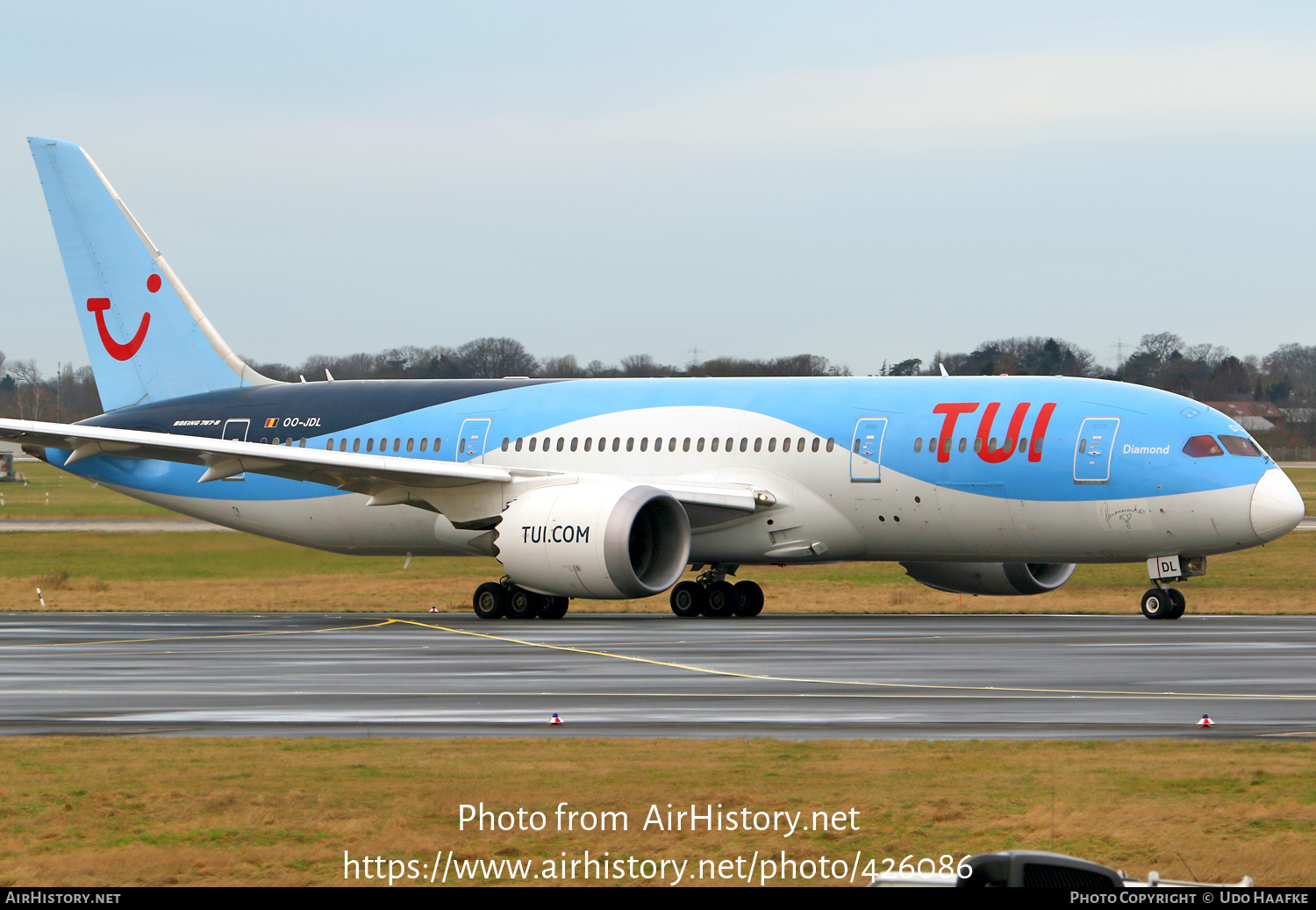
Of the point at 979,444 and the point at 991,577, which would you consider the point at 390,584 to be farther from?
the point at 979,444

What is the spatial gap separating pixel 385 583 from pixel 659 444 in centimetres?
1169

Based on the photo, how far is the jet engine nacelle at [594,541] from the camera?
28.3 m

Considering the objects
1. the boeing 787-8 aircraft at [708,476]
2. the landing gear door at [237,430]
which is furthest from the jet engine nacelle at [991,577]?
the landing gear door at [237,430]

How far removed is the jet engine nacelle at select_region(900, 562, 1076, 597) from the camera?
106 ft

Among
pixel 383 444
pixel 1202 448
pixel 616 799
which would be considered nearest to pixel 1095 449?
pixel 1202 448

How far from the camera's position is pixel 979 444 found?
96.2 feet

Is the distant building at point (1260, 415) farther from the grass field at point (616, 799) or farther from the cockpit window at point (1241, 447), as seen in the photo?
the grass field at point (616, 799)

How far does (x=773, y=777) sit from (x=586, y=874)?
2.95 meters

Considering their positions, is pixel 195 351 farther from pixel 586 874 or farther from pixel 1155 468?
pixel 586 874

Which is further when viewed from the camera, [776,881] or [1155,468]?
[1155,468]

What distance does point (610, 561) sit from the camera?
28.2 metres

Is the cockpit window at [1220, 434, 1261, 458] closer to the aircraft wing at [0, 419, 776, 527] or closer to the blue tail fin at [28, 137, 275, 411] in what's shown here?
the aircraft wing at [0, 419, 776, 527]

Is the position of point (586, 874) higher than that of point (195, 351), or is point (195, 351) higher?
point (195, 351)
